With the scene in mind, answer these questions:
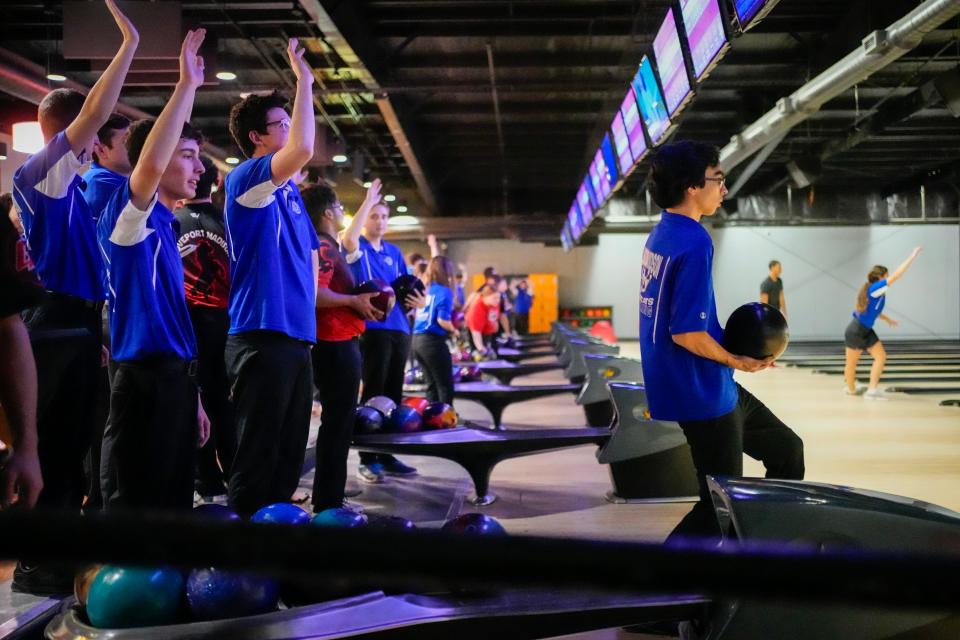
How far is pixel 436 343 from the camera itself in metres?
5.68

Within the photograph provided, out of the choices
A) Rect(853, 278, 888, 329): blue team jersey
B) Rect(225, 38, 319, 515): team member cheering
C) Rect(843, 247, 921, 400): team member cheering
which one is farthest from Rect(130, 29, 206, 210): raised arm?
Rect(853, 278, 888, 329): blue team jersey

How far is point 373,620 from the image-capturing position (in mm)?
1720

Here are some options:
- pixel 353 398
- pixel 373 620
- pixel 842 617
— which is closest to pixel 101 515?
pixel 373 620

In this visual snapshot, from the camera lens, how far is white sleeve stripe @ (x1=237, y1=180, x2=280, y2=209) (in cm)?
248

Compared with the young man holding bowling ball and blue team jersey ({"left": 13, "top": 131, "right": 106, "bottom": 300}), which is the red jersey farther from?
the young man holding bowling ball

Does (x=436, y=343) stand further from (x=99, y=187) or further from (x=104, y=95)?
(x=104, y=95)

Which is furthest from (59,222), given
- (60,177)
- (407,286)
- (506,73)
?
(506,73)

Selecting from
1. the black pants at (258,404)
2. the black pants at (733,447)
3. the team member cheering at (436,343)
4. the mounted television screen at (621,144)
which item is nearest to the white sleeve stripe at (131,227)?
the black pants at (258,404)

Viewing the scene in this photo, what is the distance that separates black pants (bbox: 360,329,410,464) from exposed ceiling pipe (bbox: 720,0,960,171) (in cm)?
370

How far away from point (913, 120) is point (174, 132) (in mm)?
13259

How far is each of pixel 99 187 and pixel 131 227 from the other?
0.73 meters

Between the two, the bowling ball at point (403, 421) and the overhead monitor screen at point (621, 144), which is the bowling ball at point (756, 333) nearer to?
the bowling ball at point (403, 421)

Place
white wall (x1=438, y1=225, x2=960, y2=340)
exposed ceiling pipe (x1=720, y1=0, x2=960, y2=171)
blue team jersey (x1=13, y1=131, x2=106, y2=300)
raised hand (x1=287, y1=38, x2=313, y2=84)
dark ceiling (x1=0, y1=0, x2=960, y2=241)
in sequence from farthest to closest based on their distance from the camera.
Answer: white wall (x1=438, y1=225, x2=960, y2=340) → dark ceiling (x1=0, y1=0, x2=960, y2=241) → exposed ceiling pipe (x1=720, y1=0, x2=960, y2=171) → raised hand (x1=287, y1=38, x2=313, y2=84) → blue team jersey (x1=13, y1=131, x2=106, y2=300)

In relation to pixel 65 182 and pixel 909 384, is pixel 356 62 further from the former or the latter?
pixel 909 384
